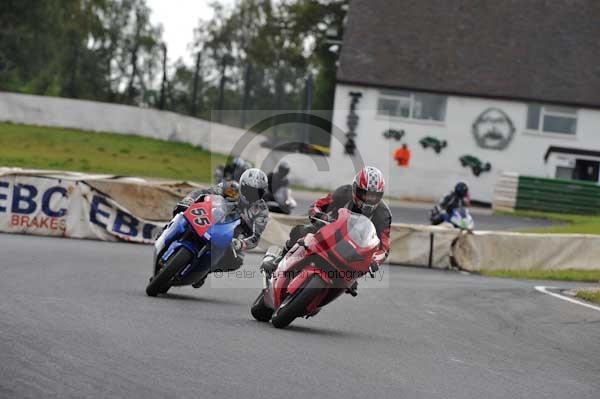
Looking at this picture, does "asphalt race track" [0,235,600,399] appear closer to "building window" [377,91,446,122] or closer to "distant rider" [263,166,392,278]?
"distant rider" [263,166,392,278]

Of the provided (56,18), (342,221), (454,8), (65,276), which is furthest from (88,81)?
(342,221)

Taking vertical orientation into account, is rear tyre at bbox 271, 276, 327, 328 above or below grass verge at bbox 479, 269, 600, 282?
above

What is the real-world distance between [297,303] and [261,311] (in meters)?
0.82

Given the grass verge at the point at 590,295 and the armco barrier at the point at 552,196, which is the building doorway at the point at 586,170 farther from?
the grass verge at the point at 590,295

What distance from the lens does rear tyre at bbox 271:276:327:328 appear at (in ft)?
30.6

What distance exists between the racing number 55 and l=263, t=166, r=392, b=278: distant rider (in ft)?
3.11

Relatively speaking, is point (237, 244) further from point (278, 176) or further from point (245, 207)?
point (278, 176)

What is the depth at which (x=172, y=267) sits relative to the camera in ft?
36.0

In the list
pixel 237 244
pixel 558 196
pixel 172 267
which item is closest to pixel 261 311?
pixel 237 244

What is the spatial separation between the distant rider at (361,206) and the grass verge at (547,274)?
30.7 ft

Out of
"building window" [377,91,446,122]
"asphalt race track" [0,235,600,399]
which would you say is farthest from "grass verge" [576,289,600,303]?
"building window" [377,91,446,122]

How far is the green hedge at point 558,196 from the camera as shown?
3569 centimetres

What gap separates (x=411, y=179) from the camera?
129 feet

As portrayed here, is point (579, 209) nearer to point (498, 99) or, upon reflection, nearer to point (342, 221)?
point (498, 99)
